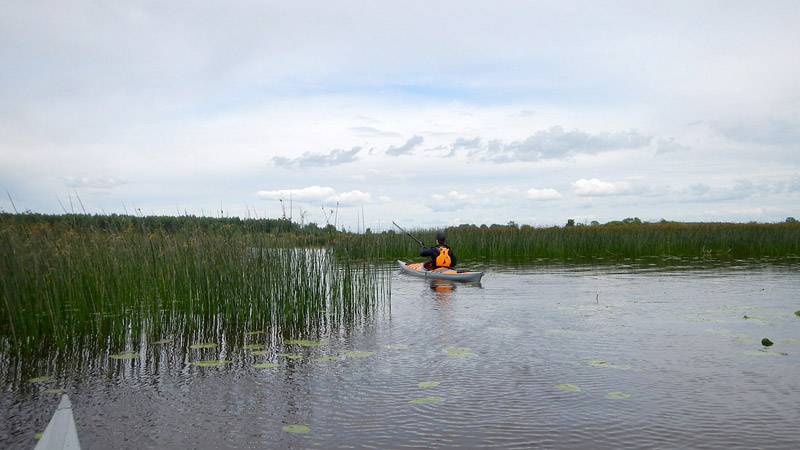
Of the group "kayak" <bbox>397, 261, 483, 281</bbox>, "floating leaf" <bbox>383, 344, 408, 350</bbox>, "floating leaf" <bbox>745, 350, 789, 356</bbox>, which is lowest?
"floating leaf" <bbox>745, 350, 789, 356</bbox>

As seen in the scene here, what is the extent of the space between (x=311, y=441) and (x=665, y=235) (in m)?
26.8

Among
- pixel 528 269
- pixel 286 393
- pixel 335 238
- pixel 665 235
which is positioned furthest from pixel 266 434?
pixel 665 235

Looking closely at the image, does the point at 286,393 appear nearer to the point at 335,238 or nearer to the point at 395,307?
the point at 335,238

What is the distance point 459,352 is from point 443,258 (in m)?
8.97

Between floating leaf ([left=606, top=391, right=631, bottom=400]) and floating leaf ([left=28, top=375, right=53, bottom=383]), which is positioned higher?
floating leaf ([left=28, top=375, right=53, bottom=383])

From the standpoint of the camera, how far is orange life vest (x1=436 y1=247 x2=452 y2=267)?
16266mm

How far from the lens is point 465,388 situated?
5820mm

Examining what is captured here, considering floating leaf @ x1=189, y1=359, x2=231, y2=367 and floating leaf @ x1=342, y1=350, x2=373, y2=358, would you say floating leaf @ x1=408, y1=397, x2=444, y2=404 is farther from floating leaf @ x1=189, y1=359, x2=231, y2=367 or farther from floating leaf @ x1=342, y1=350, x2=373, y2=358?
floating leaf @ x1=189, y1=359, x2=231, y2=367

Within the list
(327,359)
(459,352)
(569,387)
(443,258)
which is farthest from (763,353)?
(443,258)

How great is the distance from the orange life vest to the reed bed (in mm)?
6016

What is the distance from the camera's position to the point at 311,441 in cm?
458

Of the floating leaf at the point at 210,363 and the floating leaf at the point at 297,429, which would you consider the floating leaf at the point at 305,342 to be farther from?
the floating leaf at the point at 297,429

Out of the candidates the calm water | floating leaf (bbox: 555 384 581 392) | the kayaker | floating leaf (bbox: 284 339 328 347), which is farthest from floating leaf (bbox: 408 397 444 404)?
the kayaker

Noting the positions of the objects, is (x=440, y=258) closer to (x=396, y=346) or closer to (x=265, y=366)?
(x=396, y=346)
